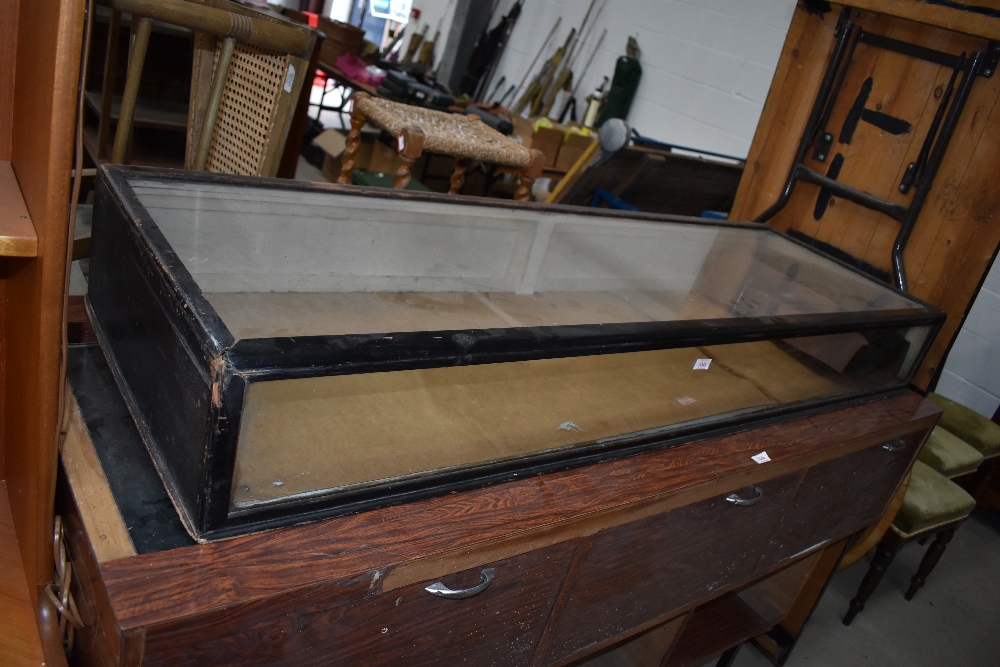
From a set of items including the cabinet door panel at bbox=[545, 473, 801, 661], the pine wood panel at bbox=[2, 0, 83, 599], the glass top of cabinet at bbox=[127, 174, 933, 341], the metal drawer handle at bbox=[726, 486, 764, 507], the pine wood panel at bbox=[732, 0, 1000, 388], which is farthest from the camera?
the pine wood panel at bbox=[732, 0, 1000, 388]

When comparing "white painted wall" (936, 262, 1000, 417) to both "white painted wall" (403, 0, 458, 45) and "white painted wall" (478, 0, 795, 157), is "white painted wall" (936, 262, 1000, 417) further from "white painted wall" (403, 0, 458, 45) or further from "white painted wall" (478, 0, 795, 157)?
"white painted wall" (403, 0, 458, 45)

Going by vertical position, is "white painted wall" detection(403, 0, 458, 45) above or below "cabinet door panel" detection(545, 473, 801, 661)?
above

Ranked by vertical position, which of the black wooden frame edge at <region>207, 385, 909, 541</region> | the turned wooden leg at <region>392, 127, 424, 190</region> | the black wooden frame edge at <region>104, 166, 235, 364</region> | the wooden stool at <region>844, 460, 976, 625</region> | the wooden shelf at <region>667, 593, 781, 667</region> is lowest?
the wooden shelf at <region>667, 593, 781, 667</region>

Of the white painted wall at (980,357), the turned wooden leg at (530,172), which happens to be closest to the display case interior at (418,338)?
the turned wooden leg at (530,172)

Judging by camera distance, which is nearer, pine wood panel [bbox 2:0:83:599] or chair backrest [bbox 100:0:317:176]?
pine wood panel [bbox 2:0:83:599]

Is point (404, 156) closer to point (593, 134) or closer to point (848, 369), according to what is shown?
point (848, 369)

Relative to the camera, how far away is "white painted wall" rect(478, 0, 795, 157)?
4223 mm

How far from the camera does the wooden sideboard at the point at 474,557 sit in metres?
0.76

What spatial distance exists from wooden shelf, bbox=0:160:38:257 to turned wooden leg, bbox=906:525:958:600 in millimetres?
2675

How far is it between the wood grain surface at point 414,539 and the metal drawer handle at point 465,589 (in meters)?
0.02

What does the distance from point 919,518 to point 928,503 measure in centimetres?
7

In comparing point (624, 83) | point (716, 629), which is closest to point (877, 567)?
point (716, 629)

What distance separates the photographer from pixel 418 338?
2.84 feet

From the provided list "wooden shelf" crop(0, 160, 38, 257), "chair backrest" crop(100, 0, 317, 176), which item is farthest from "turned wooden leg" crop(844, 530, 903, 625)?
"wooden shelf" crop(0, 160, 38, 257)
